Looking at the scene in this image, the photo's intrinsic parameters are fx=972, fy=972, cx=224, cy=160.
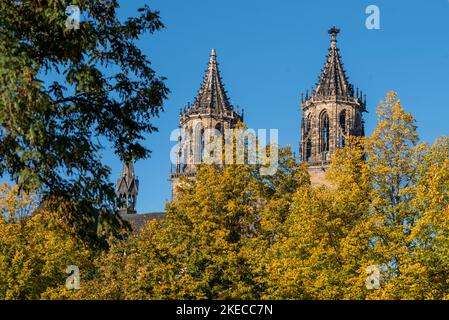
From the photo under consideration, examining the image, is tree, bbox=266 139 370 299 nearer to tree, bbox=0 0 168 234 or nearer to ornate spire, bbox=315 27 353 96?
tree, bbox=0 0 168 234

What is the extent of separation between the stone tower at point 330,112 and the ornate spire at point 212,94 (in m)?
8.54

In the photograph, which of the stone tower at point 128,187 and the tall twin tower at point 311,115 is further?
the stone tower at point 128,187

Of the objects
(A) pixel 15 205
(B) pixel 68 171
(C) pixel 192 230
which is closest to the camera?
(B) pixel 68 171

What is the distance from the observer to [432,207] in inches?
1542

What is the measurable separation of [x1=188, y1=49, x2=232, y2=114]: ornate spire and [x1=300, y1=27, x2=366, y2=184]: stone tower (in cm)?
854

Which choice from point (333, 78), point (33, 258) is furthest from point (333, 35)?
point (33, 258)

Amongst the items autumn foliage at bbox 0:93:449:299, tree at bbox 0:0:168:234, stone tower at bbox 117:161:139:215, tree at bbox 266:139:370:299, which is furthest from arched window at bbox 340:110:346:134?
tree at bbox 0:0:168:234

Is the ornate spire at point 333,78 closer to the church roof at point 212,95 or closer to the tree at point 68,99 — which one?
the church roof at point 212,95

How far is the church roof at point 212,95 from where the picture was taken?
10388 centimetres

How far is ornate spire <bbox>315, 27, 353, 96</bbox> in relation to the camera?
338 ft

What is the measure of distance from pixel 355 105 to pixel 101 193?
263 ft

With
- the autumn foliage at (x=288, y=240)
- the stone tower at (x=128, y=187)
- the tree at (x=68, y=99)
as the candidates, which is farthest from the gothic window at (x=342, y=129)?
the tree at (x=68, y=99)
